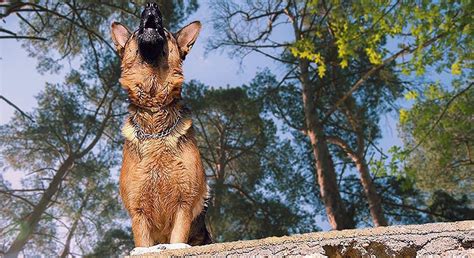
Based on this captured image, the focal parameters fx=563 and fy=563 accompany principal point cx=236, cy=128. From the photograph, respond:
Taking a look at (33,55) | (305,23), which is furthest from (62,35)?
(305,23)

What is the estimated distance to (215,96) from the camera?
11891 millimetres

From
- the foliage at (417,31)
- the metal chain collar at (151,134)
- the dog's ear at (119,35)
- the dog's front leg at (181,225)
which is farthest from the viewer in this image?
the foliage at (417,31)

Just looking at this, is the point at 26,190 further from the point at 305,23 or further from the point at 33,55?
the point at 305,23

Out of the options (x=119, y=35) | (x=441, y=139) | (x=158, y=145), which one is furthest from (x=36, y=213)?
(x=158, y=145)

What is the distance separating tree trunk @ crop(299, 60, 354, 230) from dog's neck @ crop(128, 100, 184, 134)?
694cm

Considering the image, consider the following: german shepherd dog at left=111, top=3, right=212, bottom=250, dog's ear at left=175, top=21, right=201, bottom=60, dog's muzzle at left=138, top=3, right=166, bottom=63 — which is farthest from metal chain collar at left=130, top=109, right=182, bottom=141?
dog's ear at left=175, top=21, right=201, bottom=60

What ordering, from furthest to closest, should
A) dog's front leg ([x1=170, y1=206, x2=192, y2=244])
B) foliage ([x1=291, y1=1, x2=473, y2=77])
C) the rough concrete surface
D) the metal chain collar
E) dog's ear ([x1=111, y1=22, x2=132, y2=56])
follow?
1. foliage ([x1=291, y1=1, x2=473, y2=77])
2. dog's ear ([x1=111, y1=22, x2=132, y2=56])
3. the metal chain collar
4. dog's front leg ([x1=170, y1=206, x2=192, y2=244])
5. the rough concrete surface

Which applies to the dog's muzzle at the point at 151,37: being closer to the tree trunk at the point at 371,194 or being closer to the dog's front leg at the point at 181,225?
the dog's front leg at the point at 181,225

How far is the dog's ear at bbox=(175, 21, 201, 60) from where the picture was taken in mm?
3039

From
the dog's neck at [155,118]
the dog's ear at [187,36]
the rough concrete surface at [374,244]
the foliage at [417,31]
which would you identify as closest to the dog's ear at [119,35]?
the dog's ear at [187,36]

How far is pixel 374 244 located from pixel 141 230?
44.4 inches

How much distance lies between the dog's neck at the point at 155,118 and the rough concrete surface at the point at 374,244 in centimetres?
87

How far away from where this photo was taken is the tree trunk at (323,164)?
9.52 metres

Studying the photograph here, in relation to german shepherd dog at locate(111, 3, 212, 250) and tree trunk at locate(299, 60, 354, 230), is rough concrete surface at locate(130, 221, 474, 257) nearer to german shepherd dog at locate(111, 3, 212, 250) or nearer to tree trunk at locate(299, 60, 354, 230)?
german shepherd dog at locate(111, 3, 212, 250)
